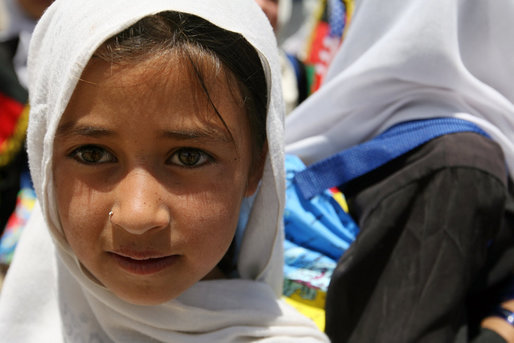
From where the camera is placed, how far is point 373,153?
1579mm

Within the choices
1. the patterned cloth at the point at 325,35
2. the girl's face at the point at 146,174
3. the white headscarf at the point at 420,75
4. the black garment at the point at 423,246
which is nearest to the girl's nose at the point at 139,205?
the girl's face at the point at 146,174

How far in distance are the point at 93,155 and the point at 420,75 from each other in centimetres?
89

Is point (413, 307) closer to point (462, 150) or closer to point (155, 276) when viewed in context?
point (462, 150)

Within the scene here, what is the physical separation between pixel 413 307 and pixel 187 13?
0.80 meters

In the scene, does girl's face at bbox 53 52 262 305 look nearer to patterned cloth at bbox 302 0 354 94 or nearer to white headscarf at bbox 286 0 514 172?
white headscarf at bbox 286 0 514 172

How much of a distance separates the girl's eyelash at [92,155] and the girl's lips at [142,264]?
17 cm

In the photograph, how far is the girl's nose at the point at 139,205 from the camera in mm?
1044

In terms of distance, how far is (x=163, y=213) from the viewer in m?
1.07

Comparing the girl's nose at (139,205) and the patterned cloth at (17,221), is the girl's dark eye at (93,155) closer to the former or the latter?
the girl's nose at (139,205)

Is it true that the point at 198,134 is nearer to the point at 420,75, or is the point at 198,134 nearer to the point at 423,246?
the point at 423,246

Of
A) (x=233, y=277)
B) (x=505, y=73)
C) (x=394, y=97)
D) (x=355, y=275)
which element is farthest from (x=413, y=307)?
(x=505, y=73)

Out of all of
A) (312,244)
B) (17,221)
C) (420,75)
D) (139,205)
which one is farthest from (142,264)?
(17,221)

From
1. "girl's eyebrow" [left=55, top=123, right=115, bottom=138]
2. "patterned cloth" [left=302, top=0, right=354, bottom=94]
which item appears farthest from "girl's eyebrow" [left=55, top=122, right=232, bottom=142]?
"patterned cloth" [left=302, top=0, right=354, bottom=94]

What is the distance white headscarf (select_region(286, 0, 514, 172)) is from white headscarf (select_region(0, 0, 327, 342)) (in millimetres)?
438
